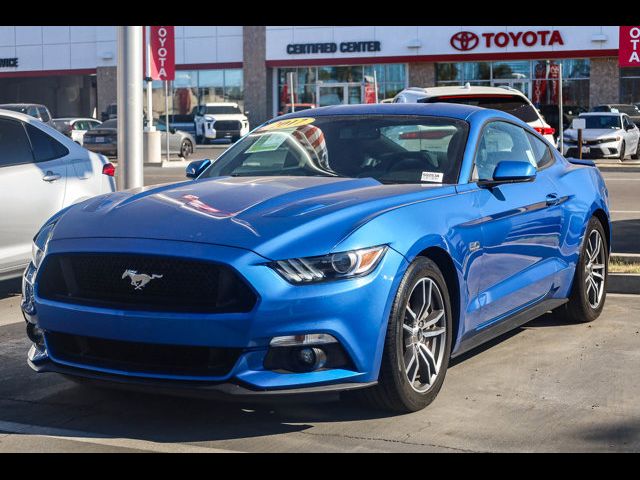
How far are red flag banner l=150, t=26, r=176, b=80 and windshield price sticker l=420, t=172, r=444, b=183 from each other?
89.3 ft

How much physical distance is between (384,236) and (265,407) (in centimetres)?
108

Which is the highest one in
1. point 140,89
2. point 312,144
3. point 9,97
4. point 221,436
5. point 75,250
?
point 9,97

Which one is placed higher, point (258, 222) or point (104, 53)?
point (104, 53)

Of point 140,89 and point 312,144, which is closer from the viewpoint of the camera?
point 312,144

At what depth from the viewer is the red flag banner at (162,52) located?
32.6 meters

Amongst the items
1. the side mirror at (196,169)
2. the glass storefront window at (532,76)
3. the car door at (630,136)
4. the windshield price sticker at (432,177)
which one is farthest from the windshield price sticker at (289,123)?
the glass storefront window at (532,76)

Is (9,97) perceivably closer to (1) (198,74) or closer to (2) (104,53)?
(2) (104,53)

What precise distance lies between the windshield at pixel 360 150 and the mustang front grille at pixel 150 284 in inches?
61.7

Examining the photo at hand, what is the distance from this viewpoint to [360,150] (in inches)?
247

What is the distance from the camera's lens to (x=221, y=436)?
192 inches

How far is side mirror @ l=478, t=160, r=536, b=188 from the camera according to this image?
6.07m

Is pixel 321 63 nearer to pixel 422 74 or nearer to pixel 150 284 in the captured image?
pixel 422 74

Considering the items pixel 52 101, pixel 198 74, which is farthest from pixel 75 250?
pixel 52 101

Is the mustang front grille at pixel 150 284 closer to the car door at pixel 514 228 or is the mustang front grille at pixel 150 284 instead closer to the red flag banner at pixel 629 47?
the car door at pixel 514 228
